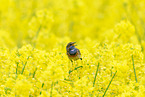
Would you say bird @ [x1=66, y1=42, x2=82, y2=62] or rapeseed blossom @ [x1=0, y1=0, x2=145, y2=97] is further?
bird @ [x1=66, y1=42, x2=82, y2=62]

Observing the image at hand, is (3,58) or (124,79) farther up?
(3,58)

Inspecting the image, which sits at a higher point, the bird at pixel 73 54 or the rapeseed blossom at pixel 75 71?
the bird at pixel 73 54

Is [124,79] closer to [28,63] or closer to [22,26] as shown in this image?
[28,63]

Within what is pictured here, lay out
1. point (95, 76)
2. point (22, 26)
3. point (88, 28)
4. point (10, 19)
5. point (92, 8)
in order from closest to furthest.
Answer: point (95, 76), point (22, 26), point (10, 19), point (88, 28), point (92, 8)

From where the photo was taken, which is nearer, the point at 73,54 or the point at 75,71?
the point at 75,71

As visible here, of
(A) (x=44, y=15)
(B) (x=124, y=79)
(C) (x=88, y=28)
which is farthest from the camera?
(C) (x=88, y=28)

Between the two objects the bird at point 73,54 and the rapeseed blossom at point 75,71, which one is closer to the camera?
the rapeseed blossom at point 75,71

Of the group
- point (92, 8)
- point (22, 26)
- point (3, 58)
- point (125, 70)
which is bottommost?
point (125, 70)

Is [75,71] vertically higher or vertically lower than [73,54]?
lower

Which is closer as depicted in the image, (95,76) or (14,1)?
(95,76)

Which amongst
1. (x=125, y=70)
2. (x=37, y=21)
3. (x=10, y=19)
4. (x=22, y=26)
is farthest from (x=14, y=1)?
(x=125, y=70)

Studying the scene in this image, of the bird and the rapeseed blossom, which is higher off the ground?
the bird
